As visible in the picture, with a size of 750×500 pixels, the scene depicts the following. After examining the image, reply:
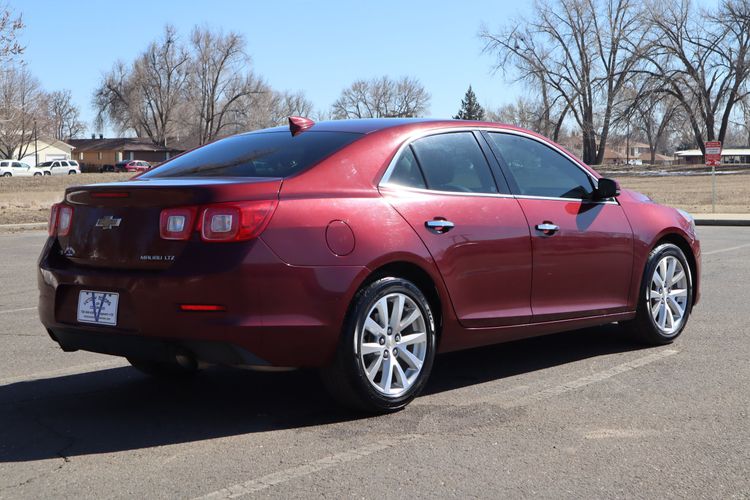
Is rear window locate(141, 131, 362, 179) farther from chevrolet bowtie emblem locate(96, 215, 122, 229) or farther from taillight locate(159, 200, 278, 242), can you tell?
chevrolet bowtie emblem locate(96, 215, 122, 229)

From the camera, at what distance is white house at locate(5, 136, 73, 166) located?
387 ft

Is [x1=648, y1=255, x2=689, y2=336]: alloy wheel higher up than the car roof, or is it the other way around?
the car roof

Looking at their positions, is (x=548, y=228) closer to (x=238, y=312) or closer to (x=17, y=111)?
(x=238, y=312)

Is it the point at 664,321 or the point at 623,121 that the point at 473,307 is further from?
the point at 623,121

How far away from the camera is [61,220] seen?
4977 millimetres

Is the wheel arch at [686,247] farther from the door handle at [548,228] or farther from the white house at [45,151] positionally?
the white house at [45,151]

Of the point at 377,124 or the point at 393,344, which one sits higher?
the point at 377,124

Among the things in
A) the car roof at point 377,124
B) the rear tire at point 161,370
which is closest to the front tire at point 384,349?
the car roof at point 377,124

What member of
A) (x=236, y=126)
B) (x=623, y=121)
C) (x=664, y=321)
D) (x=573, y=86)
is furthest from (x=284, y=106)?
(x=664, y=321)

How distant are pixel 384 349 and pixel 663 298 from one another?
111 inches

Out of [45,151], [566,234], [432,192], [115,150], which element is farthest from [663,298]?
[45,151]

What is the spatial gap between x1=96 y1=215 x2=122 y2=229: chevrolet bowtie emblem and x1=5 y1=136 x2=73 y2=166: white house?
118m

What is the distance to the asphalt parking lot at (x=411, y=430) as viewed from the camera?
371 centimetres

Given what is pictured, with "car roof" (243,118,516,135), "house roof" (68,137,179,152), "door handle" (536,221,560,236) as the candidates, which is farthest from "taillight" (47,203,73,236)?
"house roof" (68,137,179,152)
